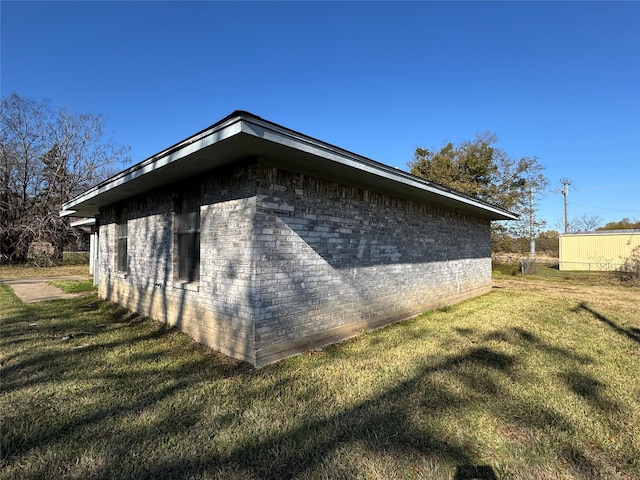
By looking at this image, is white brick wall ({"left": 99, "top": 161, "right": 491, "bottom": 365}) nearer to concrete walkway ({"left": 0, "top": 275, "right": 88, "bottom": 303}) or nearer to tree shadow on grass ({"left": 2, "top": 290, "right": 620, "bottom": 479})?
tree shadow on grass ({"left": 2, "top": 290, "right": 620, "bottom": 479})

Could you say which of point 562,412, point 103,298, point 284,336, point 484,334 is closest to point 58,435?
point 284,336

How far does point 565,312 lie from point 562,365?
459cm

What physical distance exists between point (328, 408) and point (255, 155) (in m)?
3.04

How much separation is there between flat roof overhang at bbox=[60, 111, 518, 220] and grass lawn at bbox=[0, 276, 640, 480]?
269 centimetres

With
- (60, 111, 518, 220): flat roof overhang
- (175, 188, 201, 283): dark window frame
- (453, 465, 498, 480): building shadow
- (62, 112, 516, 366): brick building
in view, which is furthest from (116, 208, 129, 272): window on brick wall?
(453, 465, 498, 480): building shadow

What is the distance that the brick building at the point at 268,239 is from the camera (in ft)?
14.0

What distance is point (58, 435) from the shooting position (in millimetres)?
2756

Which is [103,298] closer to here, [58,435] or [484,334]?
[58,435]

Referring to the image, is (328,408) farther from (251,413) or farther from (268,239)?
(268,239)

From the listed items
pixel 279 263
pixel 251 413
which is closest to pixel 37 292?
pixel 279 263

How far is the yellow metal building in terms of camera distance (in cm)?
2172

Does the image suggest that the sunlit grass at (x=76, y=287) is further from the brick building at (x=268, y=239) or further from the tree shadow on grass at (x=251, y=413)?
the tree shadow on grass at (x=251, y=413)

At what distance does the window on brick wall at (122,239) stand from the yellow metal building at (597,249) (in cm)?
2534

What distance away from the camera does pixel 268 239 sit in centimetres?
438
